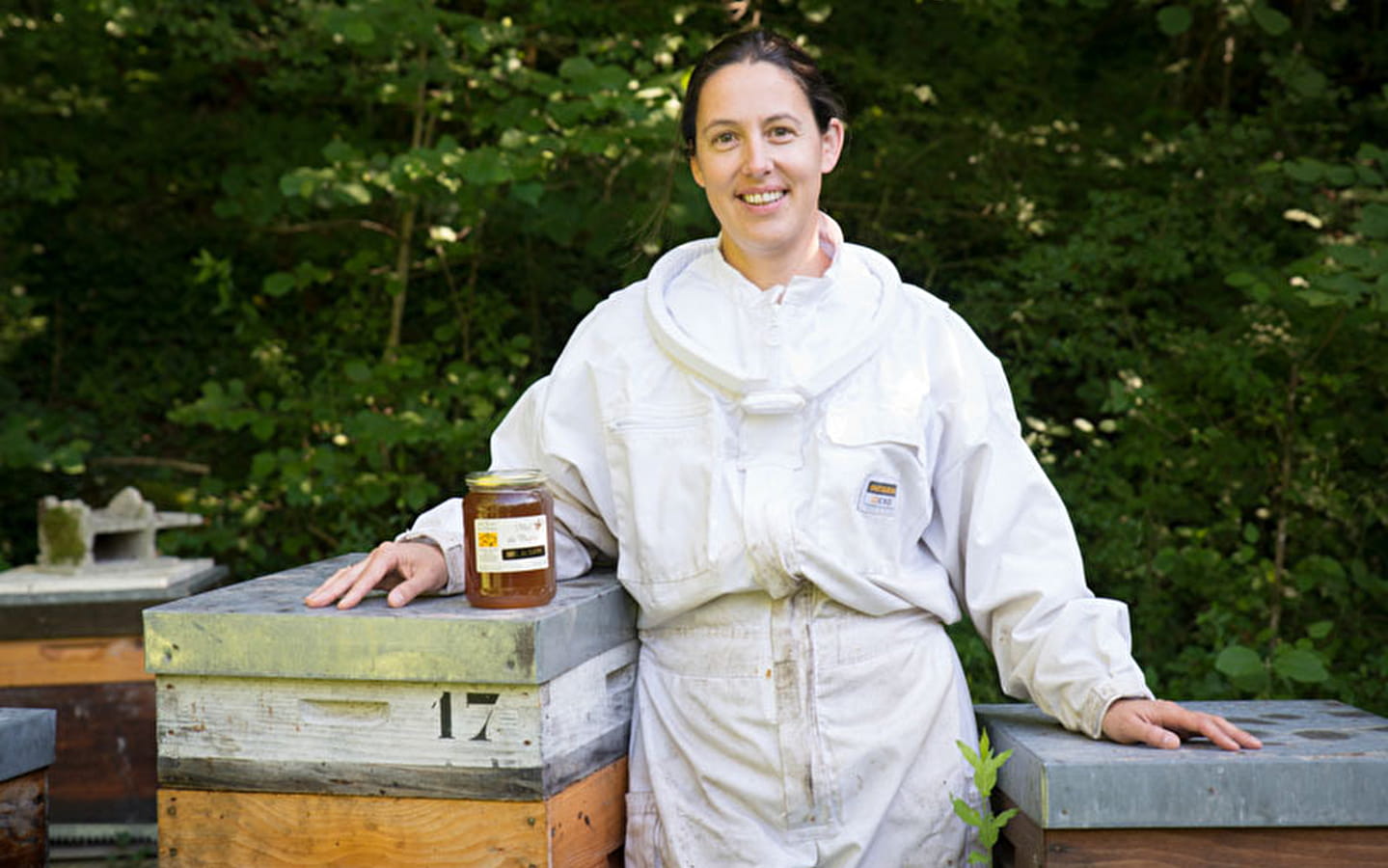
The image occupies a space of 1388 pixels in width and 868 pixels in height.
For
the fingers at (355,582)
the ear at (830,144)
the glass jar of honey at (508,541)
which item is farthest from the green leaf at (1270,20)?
the fingers at (355,582)

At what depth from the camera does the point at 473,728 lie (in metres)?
2.03

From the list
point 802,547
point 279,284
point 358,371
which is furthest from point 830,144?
point 279,284

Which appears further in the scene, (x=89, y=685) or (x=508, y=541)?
(x=89, y=685)

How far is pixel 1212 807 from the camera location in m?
1.98

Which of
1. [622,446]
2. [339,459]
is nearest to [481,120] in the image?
[339,459]

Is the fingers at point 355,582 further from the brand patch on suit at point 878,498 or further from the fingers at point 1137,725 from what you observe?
the fingers at point 1137,725

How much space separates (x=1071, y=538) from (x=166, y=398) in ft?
17.0

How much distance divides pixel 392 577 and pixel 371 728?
289 millimetres

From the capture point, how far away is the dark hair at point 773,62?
7.75 feet

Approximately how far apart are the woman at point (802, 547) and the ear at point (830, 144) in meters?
0.06

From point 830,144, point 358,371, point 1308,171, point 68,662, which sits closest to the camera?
point 830,144

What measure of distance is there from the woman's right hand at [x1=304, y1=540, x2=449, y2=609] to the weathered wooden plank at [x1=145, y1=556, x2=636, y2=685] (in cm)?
3

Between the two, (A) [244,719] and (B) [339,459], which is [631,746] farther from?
(B) [339,459]

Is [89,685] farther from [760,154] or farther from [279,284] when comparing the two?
[760,154]
